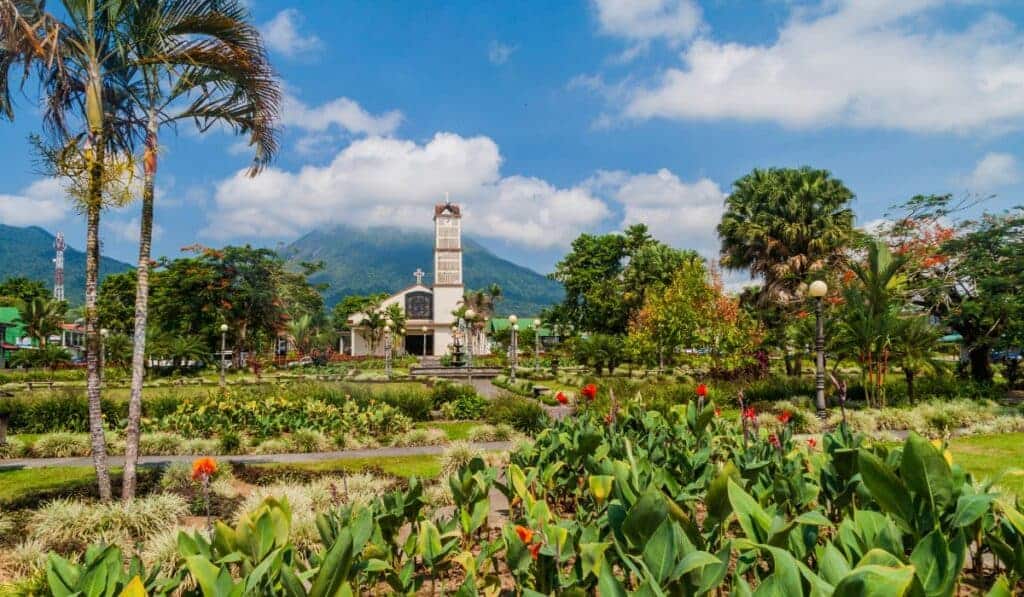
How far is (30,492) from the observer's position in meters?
6.59

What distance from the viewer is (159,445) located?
9.77 meters

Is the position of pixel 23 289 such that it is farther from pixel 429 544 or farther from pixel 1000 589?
pixel 1000 589

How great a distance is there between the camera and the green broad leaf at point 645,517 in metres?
2.11

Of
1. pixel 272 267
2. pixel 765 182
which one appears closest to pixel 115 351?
pixel 272 267

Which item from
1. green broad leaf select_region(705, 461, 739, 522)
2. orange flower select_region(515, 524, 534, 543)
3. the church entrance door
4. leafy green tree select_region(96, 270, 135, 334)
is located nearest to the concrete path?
green broad leaf select_region(705, 461, 739, 522)

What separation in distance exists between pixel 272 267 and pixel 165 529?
3450cm

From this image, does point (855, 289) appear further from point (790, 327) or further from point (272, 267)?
point (272, 267)

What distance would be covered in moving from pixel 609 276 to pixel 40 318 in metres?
34.7

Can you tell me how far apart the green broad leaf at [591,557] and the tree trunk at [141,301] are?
5.07 metres

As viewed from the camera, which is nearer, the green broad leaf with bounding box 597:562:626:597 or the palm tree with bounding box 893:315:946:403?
the green broad leaf with bounding box 597:562:626:597

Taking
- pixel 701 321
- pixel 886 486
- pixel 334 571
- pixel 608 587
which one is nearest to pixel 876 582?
pixel 608 587

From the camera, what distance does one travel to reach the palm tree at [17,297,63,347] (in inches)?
1313

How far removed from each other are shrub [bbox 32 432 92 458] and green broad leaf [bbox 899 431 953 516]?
1150cm

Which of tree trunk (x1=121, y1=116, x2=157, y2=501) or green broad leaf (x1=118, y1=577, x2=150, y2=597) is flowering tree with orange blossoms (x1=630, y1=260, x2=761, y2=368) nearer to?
tree trunk (x1=121, y1=116, x2=157, y2=501)
